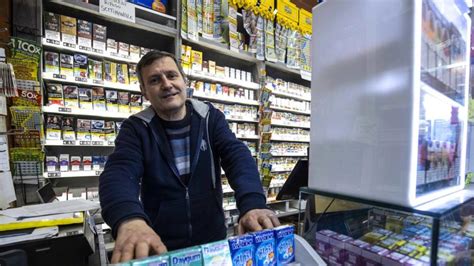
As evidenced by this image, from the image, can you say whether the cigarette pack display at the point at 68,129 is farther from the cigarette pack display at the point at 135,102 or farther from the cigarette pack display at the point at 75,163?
the cigarette pack display at the point at 135,102

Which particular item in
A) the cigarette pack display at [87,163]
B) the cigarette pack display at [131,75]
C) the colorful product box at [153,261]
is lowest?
the cigarette pack display at [87,163]

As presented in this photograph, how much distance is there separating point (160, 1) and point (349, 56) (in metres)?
2.58

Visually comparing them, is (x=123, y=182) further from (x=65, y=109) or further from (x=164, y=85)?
(x=65, y=109)

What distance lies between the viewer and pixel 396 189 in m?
0.73

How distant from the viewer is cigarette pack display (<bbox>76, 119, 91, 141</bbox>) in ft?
8.07

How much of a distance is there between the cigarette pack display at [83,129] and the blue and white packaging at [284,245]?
2.30m

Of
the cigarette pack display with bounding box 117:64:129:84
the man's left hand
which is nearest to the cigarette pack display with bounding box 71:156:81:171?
the cigarette pack display with bounding box 117:64:129:84

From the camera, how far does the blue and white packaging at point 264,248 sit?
638mm

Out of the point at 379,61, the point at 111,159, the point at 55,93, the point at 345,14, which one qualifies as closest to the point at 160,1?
the point at 55,93

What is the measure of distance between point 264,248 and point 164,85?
96 cm

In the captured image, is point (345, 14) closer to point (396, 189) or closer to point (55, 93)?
point (396, 189)

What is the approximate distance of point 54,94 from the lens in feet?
7.65

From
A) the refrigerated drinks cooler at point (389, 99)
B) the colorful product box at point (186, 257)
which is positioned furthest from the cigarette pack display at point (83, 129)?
the colorful product box at point (186, 257)

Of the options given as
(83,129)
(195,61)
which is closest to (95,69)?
(83,129)
